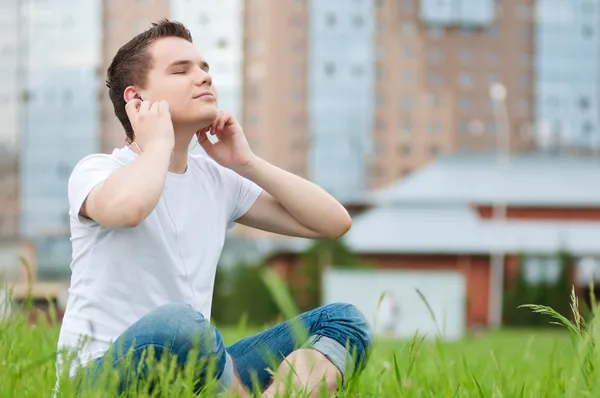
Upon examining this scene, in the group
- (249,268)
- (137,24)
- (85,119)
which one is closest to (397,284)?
(249,268)

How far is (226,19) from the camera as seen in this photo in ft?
241

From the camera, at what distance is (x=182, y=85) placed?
2.76 meters

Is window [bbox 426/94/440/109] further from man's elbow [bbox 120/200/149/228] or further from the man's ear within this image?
man's elbow [bbox 120/200/149/228]

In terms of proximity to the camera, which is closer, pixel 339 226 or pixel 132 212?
pixel 132 212

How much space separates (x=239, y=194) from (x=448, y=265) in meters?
39.1

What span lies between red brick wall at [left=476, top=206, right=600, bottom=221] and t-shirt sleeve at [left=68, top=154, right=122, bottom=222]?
43225 millimetres

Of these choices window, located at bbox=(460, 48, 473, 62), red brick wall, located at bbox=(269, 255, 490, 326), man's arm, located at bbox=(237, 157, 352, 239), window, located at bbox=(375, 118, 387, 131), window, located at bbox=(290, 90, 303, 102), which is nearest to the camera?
man's arm, located at bbox=(237, 157, 352, 239)

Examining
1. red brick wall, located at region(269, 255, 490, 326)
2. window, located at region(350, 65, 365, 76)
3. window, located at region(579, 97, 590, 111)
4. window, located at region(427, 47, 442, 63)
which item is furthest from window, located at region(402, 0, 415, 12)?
red brick wall, located at region(269, 255, 490, 326)

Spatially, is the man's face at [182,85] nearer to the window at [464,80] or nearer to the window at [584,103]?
the window at [584,103]

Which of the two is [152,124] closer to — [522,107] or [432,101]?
[432,101]

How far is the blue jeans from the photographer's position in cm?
240

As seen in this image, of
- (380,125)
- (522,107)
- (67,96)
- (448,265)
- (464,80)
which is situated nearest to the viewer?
(448,265)

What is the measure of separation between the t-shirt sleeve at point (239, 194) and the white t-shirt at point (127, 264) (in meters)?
0.22

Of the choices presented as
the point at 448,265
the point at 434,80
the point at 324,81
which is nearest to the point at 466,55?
the point at 434,80
